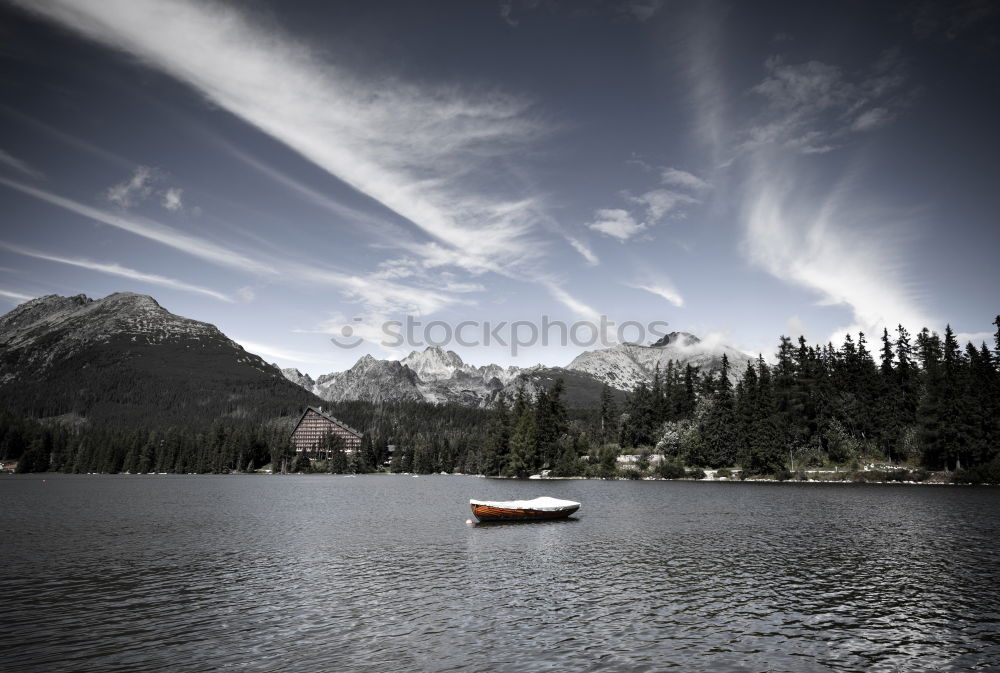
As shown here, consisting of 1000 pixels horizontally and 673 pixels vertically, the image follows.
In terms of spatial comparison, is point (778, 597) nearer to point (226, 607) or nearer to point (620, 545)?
point (620, 545)

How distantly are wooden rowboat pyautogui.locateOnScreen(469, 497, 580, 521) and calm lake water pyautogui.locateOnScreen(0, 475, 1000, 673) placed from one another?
4.70 m

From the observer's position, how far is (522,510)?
73.8 meters

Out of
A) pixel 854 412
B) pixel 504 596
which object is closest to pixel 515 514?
pixel 504 596

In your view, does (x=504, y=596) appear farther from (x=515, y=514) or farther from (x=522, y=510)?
(x=522, y=510)

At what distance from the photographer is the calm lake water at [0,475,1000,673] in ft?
76.8

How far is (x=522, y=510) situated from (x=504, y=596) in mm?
40692

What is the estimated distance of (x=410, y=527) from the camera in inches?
2616

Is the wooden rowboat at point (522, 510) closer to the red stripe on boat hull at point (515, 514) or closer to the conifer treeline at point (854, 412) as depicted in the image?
the red stripe on boat hull at point (515, 514)

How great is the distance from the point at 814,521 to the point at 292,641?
214 feet

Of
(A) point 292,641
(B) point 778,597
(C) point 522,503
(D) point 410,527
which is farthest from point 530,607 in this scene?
(C) point 522,503

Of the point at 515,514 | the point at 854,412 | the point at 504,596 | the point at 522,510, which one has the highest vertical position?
the point at 854,412

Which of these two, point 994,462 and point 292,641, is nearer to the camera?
point 292,641

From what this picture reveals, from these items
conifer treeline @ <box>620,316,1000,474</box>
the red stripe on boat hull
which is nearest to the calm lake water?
the red stripe on boat hull

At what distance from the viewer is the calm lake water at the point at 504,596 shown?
76.8 feet
